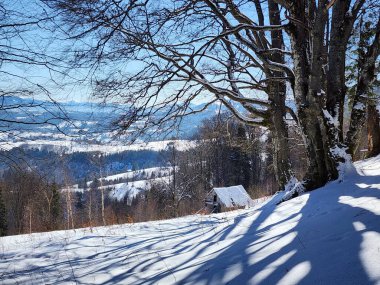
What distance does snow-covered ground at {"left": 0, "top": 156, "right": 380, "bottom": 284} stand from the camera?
2.28m

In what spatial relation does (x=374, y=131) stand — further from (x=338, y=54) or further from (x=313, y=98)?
(x=313, y=98)

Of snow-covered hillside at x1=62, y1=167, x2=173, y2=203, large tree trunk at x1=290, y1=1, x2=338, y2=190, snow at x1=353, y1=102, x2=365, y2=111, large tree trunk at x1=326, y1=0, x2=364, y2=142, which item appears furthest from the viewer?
snow-covered hillside at x1=62, y1=167, x2=173, y2=203

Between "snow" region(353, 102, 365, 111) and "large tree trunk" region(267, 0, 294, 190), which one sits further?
"large tree trunk" region(267, 0, 294, 190)

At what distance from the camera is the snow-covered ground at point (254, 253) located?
2281 millimetres

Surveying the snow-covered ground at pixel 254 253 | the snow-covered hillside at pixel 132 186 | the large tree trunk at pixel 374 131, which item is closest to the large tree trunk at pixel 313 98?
the snow-covered ground at pixel 254 253

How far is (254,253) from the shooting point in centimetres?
300

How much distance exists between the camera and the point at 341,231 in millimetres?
2832

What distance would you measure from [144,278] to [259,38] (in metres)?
6.52

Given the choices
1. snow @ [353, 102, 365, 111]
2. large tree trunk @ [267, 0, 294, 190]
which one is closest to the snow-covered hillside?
large tree trunk @ [267, 0, 294, 190]

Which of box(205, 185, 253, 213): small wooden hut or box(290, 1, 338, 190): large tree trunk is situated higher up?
box(290, 1, 338, 190): large tree trunk

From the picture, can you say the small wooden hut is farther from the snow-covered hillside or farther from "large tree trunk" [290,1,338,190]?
"large tree trunk" [290,1,338,190]

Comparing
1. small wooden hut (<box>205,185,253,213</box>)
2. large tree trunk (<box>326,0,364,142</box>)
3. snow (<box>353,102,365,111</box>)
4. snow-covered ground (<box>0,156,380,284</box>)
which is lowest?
small wooden hut (<box>205,185,253,213</box>)

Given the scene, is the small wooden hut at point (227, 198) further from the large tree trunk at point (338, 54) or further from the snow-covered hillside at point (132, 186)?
the large tree trunk at point (338, 54)

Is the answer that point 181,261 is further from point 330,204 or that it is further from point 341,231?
point 330,204
